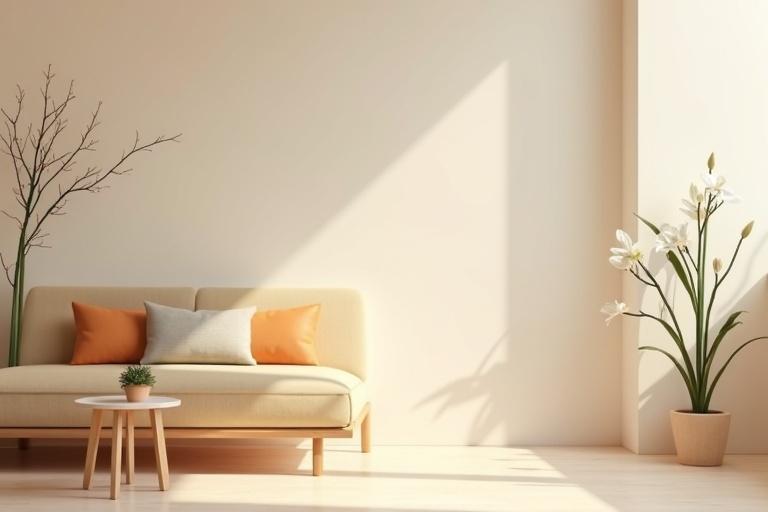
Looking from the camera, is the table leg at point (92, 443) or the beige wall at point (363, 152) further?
the beige wall at point (363, 152)

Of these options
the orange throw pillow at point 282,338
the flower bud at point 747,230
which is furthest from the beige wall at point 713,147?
the orange throw pillow at point 282,338

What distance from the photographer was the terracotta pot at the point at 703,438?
500cm

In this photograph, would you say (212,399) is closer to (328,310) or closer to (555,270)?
(328,310)

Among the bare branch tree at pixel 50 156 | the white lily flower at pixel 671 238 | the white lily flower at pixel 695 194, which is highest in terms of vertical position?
the bare branch tree at pixel 50 156

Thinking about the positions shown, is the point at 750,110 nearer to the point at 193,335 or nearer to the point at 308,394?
the point at 308,394

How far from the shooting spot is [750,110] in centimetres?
541

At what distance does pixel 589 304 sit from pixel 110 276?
266 centimetres

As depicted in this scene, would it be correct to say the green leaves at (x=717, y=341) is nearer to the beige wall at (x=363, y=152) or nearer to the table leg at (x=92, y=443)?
the beige wall at (x=363, y=152)

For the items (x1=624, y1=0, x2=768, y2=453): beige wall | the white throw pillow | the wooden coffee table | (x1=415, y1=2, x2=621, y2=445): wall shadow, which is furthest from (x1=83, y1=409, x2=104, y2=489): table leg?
(x1=624, y1=0, x2=768, y2=453): beige wall

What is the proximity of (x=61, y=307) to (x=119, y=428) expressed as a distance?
60.1 inches

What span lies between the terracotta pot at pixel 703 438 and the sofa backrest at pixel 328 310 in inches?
65.3

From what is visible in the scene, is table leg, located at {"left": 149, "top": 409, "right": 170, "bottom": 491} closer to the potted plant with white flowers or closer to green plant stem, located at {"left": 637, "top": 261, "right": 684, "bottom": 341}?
the potted plant with white flowers

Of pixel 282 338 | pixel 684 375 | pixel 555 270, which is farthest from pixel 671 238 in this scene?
pixel 282 338

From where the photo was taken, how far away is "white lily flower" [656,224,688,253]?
5035 millimetres
